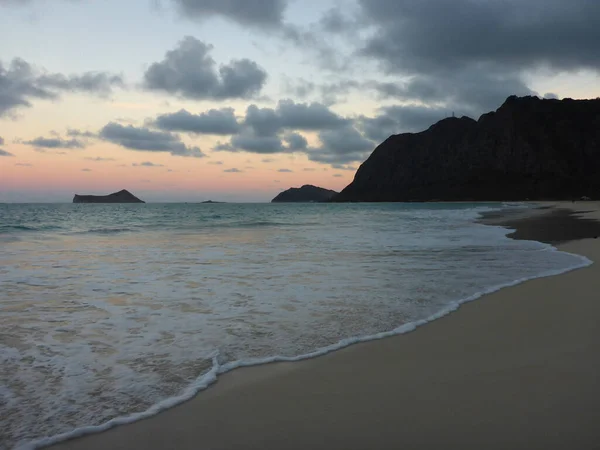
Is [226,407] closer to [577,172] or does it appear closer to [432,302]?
[432,302]

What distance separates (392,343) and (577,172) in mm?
170585

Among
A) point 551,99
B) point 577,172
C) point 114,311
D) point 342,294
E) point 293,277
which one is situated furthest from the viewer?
point 551,99

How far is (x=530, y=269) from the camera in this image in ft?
31.2

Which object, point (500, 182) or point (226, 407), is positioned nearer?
point (226, 407)

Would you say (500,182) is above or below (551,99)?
below

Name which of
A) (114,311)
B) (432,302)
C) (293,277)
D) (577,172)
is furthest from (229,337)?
(577,172)

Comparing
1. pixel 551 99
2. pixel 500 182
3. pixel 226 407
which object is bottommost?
pixel 226 407

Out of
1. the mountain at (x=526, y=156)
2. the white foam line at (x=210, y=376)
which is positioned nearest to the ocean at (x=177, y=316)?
the white foam line at (x=210, y=376)

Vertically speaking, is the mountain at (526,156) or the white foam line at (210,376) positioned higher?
the mountain at (526,156)

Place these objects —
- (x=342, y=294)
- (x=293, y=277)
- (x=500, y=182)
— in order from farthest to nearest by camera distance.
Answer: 1. (x=500, y=182)
2. (x=293, y=277)
3. (x=342, y=294)

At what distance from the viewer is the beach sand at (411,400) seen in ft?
8.88

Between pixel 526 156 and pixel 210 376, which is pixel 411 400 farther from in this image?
pixel 526 156

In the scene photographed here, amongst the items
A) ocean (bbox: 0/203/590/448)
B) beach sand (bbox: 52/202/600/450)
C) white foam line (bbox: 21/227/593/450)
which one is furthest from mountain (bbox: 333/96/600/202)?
beach sand (bbox: 52/202/600/450)

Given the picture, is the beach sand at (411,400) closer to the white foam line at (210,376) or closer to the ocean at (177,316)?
the white foam line at (210,376)
